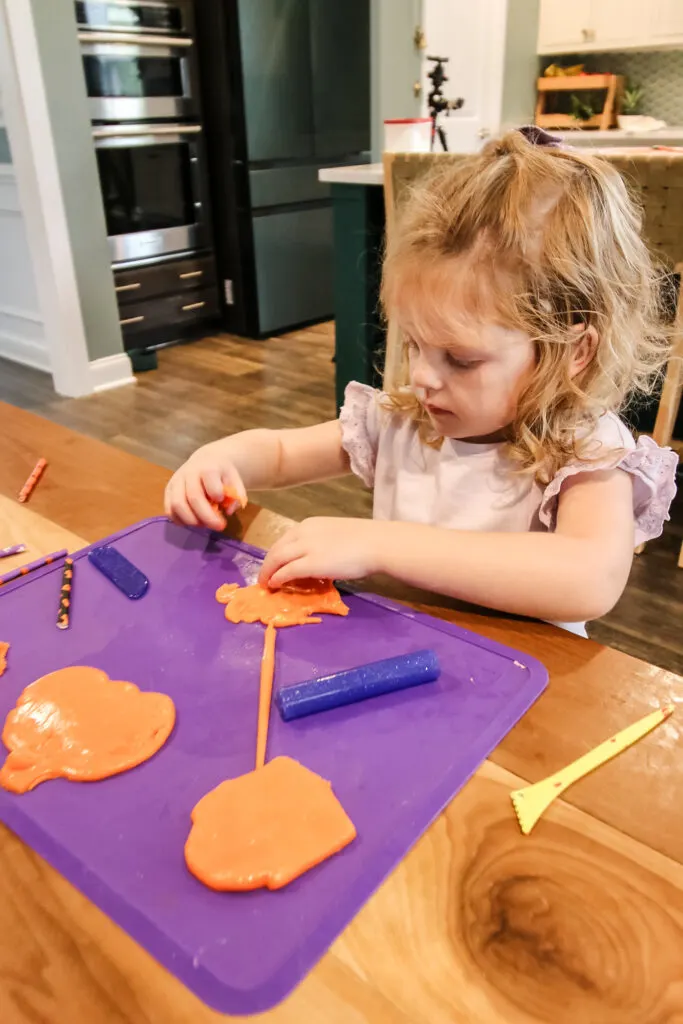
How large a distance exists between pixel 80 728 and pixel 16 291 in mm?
2912

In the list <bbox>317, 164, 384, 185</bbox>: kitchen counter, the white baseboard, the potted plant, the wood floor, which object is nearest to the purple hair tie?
the wood floor

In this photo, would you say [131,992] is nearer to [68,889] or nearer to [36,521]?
[68,889]

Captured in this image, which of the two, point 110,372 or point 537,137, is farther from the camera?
point 110,372

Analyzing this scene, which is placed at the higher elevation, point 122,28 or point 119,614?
point 122,28

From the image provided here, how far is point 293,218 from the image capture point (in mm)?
3393

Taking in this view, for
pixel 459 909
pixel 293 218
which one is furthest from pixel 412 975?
pixel 293 218

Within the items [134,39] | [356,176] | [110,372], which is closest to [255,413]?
[110,372]

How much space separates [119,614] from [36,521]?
0.22 meters

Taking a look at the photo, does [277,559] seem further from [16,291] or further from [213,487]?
[16,291]

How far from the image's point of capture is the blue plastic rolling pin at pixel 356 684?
18.4 inches

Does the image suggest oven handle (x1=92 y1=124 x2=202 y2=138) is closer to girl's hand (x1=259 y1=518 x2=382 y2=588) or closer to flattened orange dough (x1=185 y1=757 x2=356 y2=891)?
girl's hand (x1=259 y1=518 x2=382 y2=588)

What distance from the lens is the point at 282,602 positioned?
59cm

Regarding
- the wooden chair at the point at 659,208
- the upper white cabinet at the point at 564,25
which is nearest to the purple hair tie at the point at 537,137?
the wooden chair at the point at 659,208

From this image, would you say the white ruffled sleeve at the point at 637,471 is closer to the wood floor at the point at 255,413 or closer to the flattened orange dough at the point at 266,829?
the flattened orange dough at the point at 266,829
